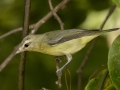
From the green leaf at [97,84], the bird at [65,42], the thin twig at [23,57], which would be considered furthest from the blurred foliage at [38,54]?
the green leaf at [97,84]

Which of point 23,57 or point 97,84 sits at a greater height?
point 23,57

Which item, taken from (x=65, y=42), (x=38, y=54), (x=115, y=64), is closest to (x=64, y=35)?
(x=65, y=42)

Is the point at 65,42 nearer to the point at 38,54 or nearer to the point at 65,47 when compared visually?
the point at 65,47

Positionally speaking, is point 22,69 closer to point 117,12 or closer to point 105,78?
point 105,78

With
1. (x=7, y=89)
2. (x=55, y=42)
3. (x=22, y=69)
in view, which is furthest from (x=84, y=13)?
(x=22, y=69)

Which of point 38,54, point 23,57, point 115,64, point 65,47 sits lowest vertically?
point 115,64

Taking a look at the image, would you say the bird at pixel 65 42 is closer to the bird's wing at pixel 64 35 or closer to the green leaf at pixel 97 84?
the bird's wing at pixel 64 35

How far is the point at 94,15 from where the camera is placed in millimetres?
2805

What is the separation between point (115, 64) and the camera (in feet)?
5.22

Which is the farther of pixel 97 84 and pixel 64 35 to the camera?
pixel 64 35

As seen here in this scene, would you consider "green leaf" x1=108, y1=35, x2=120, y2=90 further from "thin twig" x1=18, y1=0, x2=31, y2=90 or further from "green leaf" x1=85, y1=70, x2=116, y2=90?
"thin twig" x1=18, y1=0, x2=31, y2=90

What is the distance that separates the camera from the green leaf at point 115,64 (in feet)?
5.16

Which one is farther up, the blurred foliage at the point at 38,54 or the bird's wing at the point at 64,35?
the blurred foliage at the point at 38,54

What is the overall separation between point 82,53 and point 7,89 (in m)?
0.60
